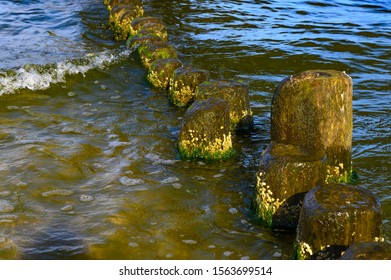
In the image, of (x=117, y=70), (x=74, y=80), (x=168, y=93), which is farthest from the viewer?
(x=117, y=70)

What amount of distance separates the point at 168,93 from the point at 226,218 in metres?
3.83

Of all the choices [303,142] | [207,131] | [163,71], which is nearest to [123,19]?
[163,71]

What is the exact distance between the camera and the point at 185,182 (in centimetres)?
615

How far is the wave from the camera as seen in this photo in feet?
31.0

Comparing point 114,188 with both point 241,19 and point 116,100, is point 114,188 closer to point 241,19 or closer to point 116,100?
point 116,100

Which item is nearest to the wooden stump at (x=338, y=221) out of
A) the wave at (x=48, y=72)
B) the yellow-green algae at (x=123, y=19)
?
the wave at (x=48, y=72)

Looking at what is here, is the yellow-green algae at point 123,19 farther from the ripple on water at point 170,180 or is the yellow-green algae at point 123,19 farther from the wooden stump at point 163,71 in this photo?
the ripple on water at point 170,180

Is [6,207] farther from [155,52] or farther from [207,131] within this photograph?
[155,52]

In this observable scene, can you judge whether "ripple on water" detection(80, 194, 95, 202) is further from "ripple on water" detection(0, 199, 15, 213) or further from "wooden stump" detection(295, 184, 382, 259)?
"wooden stump" detection(295, 184, 382, 259)

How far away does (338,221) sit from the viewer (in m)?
4.05

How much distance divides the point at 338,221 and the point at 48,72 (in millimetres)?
7108

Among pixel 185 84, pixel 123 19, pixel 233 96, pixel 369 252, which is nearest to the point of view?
pixel 369 252

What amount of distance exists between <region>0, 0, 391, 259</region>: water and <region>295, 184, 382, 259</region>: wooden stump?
662 mm
